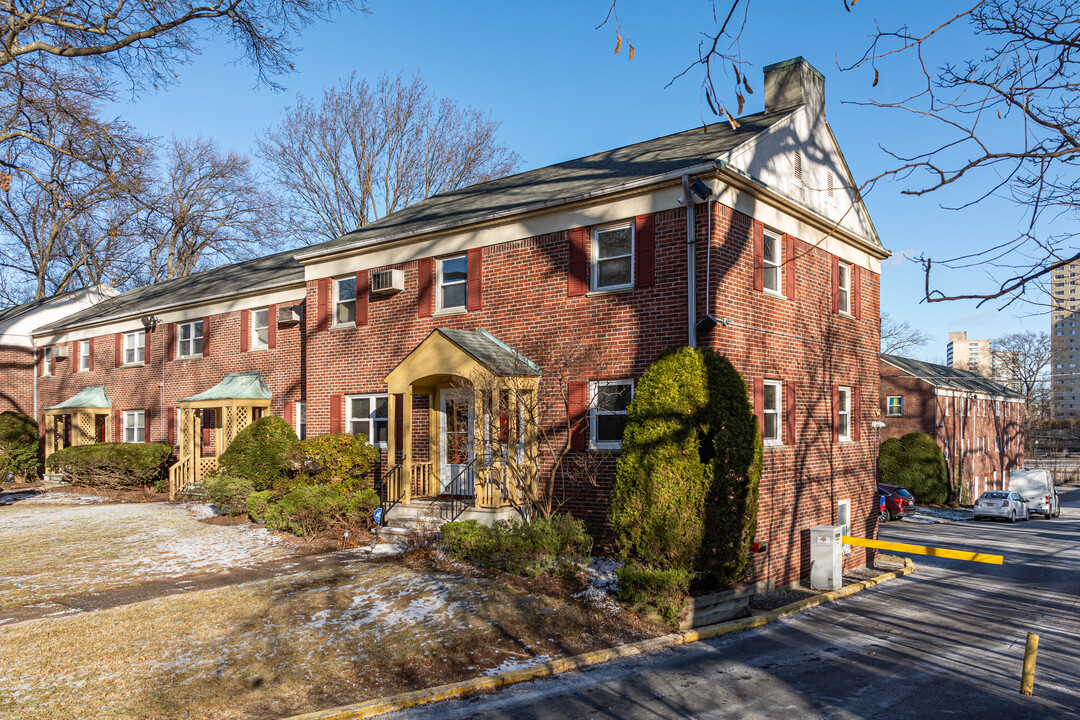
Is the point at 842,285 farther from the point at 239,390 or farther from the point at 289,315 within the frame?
the point at 239,390

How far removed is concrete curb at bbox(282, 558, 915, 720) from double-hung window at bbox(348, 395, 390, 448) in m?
9.25

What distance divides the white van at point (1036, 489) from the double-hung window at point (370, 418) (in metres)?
30.0

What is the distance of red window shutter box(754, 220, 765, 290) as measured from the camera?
1349cm

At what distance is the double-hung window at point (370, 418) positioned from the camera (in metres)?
17.3

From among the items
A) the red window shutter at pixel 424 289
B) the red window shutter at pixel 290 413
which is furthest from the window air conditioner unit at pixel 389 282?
the red window shutter at pixel 290 413

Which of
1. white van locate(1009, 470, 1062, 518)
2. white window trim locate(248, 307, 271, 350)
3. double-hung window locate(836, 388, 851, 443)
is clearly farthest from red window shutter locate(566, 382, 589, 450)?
white van locate(1009, 470, 1062, 518)

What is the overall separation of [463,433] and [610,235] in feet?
15.6

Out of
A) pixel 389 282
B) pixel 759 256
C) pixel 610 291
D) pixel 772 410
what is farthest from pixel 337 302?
pixel 772 410

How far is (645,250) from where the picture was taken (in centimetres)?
1295

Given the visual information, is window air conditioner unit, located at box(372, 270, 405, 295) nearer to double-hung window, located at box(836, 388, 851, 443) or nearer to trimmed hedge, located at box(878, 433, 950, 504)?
double-hung window, located at box(836, 388, 851, 443)

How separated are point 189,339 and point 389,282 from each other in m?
12.1

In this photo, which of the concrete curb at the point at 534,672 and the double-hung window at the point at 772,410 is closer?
the concrete curb at the point at 534,672

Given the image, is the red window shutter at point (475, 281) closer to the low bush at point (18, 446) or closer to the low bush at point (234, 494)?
the low bush at point (234, 494)

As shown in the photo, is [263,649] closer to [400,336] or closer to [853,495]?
[400,336]
